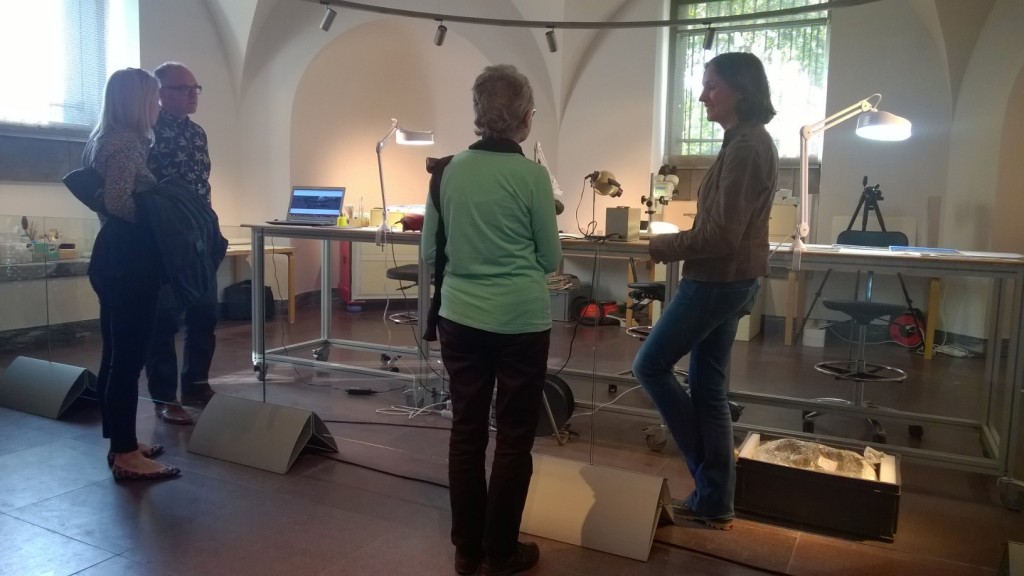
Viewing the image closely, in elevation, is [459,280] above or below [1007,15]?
below

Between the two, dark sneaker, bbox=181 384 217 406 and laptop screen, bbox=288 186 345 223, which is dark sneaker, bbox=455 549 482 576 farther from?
laptop screen, bbox=288 186 345 223

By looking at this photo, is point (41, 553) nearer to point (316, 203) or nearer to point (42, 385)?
point (42, 385)

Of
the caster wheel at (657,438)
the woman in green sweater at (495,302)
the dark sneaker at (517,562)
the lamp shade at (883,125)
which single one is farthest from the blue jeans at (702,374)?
the lamp shade at (883,125)

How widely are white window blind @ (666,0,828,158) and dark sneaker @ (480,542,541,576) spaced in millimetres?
5600

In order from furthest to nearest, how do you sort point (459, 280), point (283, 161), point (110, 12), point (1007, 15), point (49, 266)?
point (283, 161), point (110, 12), point (1007, 15), point (49, 266), point (459, 280)

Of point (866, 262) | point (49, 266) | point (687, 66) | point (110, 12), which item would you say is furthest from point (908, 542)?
point (110, 12)

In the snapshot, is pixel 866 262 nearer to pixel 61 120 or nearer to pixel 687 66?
pixel 687 66

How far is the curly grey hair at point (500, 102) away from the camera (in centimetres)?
188

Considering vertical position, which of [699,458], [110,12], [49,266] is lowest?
[699,458]

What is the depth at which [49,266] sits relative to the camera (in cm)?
382

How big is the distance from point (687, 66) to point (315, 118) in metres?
3.76

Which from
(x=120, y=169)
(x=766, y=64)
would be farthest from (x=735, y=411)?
(x=766, y=64)

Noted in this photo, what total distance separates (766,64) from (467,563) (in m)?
6.24

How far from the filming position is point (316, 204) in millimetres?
4527
